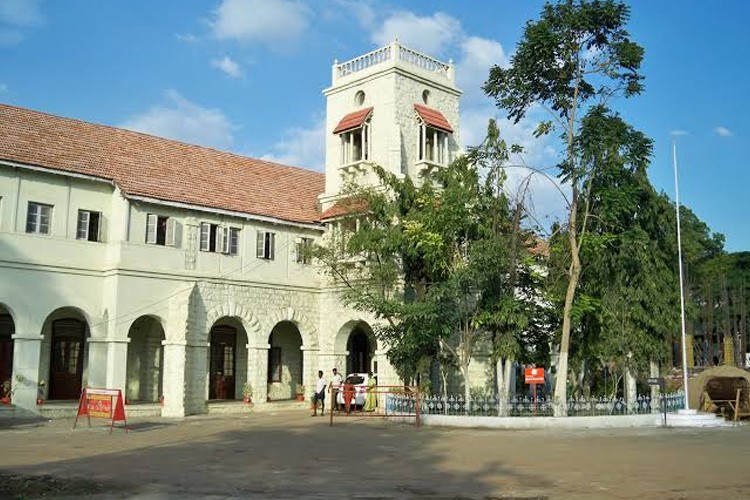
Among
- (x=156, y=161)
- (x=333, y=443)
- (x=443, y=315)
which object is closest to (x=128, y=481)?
(x=333, y=443)

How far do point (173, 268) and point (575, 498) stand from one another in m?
19.2

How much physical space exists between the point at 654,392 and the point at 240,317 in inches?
560

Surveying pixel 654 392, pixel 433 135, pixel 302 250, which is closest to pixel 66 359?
pixel 302 250

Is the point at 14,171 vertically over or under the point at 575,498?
over

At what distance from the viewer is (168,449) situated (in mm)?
15016

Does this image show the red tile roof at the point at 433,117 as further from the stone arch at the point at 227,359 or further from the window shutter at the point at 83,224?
the window shutter at the point at 83,224

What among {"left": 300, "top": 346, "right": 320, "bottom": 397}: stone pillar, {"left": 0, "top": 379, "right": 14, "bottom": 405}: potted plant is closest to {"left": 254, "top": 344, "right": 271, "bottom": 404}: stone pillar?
{"left": 300, "top": 346, "right": 320, "bottom": 397}: stone pillar

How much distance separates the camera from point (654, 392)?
22.7 meters

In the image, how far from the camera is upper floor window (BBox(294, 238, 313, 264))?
88.2 feet

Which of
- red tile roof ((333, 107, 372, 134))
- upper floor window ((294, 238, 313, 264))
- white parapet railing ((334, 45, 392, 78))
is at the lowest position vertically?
upper floor window ((294, 238, 313, 264))

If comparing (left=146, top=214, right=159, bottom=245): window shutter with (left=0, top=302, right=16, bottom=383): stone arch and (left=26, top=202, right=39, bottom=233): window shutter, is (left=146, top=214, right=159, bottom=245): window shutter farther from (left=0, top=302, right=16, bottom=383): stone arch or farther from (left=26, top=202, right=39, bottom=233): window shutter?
(left=0, top=302, right=16, bottom=383): stone arch

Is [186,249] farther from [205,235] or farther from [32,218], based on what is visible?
[32,218]

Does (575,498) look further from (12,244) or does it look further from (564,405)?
(12,244)

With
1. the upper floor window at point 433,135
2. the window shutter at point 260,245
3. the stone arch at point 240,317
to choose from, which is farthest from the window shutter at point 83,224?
the upper floor window at point 433,135
